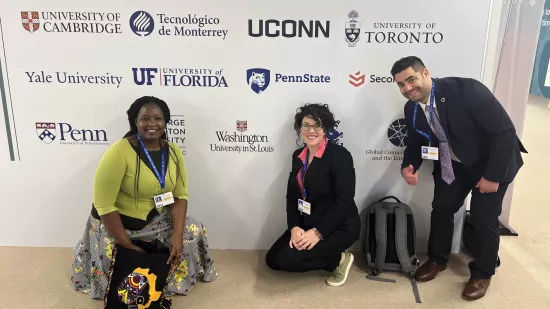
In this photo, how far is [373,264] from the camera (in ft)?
9.39

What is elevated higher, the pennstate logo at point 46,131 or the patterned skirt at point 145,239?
the pennstate logo at point 46,131

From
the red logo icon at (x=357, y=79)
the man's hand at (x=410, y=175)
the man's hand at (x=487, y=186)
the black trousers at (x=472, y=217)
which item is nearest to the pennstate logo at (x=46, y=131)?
the red logo icon at (x=357, y=79)

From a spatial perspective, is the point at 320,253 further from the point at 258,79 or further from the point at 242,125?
the point at 258,79

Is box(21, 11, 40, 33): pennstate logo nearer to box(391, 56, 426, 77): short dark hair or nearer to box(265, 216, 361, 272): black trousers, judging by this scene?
box(265, 216, 361, 272): black trousers

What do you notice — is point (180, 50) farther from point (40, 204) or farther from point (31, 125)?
point (40, 204)

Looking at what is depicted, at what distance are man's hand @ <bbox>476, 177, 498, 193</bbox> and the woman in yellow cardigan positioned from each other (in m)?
1.60

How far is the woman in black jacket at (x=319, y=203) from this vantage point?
2.68 m

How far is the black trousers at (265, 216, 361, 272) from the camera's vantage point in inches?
107

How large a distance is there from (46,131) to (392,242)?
228 centimetres

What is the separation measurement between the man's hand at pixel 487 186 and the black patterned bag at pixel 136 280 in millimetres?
1750

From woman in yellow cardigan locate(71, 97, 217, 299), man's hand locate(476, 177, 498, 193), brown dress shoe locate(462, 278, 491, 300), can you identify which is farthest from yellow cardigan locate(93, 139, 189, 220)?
brown dress shoe locate(462, 278, 491, 300)

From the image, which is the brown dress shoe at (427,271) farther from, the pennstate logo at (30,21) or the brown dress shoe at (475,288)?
the pennstate logo at (30,21)

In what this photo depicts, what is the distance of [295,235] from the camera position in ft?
8.95

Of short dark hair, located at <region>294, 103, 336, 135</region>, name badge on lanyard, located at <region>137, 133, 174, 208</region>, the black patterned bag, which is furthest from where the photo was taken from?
short dark hair, located at <region>294, 103, 336, 135</region>
